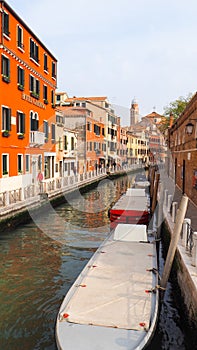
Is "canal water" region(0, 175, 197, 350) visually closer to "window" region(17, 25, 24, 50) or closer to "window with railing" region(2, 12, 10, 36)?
"window with railing" region(2, 12, 10, 36)

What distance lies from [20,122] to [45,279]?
507 inches

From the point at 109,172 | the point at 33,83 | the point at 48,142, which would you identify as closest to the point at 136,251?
the point at 33,83

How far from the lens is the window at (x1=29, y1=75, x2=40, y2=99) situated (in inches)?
844

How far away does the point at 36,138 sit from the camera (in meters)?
21.9

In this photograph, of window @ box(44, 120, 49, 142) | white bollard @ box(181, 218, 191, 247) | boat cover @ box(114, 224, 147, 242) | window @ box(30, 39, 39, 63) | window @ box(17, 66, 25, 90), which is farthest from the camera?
window @ box(44, 120, 49, 142)

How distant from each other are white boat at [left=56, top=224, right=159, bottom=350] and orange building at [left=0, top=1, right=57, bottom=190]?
1093cm

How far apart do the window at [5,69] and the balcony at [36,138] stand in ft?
15.3

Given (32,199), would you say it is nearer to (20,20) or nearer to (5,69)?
(5,69)

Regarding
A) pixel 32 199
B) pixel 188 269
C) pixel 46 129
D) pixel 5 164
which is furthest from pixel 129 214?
pixel 46 129

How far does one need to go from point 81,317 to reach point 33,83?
19.0m

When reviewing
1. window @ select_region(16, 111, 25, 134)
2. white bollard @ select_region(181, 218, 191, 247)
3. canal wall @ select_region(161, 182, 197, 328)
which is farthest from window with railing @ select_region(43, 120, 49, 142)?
white bollard @ select_region(181, 218, 191, 247)

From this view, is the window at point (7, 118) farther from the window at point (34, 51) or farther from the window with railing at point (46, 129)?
the window with railing at point (46, 129)

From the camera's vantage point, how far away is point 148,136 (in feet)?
316

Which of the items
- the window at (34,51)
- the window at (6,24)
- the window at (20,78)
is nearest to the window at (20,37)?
the window at (20,78)
